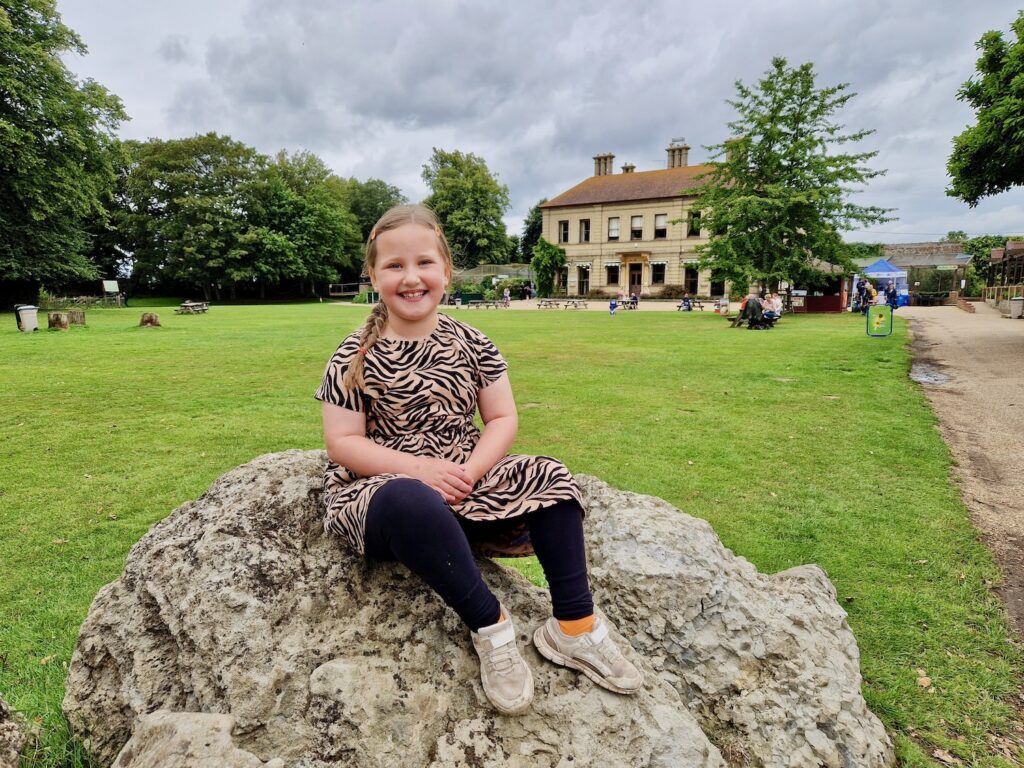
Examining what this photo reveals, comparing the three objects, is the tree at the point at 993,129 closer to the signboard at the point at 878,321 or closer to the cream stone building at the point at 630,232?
the signboard at the point at 878,321

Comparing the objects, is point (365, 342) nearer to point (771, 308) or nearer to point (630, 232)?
point (771, 308)

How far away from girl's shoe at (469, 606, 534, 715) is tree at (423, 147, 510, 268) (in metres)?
68.3

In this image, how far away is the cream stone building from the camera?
5147cm

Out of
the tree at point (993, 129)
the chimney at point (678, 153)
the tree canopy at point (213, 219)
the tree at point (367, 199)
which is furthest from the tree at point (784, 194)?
the tree at point (367, 199)

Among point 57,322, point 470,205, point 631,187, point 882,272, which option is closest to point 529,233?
point 470,205

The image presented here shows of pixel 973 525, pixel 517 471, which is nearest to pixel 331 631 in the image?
pixel 517 471

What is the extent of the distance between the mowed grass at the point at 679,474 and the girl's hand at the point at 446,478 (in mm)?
1553

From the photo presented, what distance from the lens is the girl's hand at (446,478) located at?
2172mm

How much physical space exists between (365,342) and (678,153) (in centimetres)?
5952

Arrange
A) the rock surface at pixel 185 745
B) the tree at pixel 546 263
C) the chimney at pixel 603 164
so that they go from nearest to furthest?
the rock surface at pixel 185 745 → the tree at pixel 546 263 → the chimney at pixel 603 164

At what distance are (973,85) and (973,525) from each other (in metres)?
13.9

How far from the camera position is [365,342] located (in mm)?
2557

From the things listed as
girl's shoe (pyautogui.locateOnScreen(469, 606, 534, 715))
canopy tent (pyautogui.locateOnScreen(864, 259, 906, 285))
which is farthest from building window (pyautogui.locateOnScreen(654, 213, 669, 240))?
girl's shoe (pyautogui.locateOnScreen(469, 606, 534, 715))

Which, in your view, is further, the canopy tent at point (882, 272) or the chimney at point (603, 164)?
the chimney at point (603, 164)
